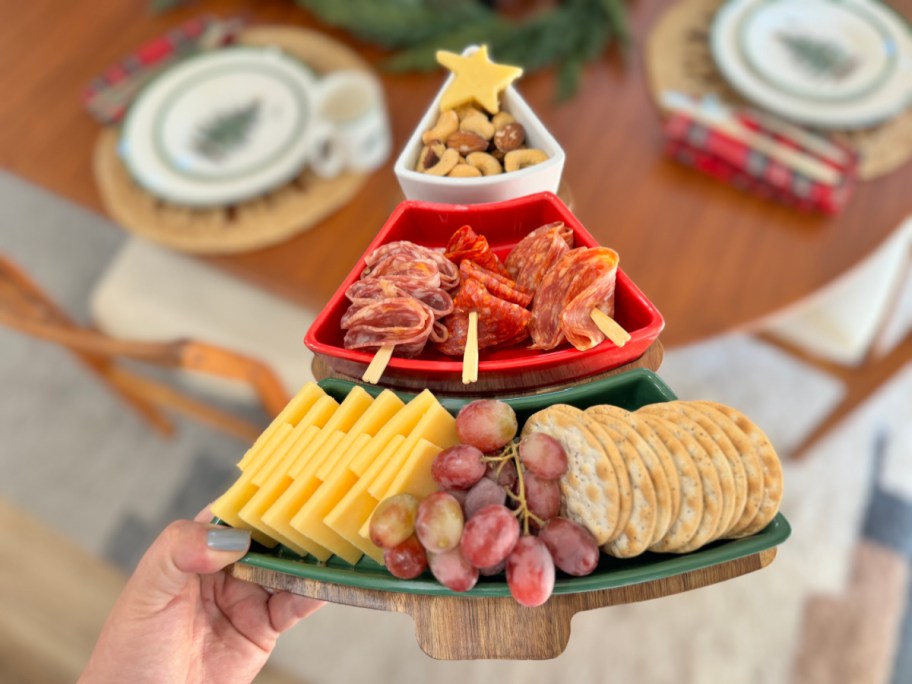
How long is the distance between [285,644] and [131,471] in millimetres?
774

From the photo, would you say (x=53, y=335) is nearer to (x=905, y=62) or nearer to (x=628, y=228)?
(x=628, y=228)

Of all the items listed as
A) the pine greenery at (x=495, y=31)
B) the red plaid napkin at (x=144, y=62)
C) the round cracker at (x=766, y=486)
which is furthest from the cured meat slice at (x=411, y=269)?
the red plaid napkin at (x=144, y=62)

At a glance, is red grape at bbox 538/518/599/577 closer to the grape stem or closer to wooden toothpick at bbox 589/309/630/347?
the grape stem

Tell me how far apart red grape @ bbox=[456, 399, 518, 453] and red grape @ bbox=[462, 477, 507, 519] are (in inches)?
1.4

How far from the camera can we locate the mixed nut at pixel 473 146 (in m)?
0.80

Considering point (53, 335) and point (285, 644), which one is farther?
point (285, 644)

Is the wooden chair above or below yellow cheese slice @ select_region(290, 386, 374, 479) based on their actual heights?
below

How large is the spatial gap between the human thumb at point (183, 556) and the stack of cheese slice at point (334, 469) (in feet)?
0.06

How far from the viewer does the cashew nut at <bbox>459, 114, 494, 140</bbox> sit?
0.83m

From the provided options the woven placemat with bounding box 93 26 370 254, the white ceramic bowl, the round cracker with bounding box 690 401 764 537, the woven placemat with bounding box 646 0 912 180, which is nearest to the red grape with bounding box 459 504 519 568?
the round cracker with bounding box 690 401 764 537

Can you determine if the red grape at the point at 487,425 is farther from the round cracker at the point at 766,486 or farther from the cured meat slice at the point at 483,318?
the round cracker at the point at 766,486

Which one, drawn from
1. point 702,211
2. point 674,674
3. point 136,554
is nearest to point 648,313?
point 702,211

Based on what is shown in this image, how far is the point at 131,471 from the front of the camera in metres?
2.24

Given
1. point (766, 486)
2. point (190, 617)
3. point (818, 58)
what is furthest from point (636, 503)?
point (818, 58)
